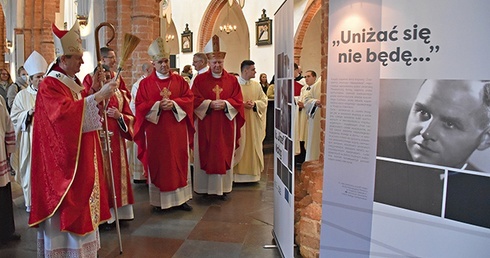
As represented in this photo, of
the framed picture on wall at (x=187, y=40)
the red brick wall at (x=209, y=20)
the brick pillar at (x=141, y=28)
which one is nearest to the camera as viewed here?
the brick pillar at (x=141, y=28)

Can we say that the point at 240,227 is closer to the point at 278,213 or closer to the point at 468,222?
the point at 278,213

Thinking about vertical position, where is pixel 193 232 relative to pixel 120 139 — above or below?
below

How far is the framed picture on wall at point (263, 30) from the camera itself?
46.3 feet

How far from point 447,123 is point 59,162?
2.52m

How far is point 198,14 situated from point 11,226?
14136 millimetres

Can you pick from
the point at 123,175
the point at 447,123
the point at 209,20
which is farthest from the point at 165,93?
the point at 209,20

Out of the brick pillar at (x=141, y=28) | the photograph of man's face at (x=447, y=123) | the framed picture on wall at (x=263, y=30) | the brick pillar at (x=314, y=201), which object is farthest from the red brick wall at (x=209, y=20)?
the photograph of man's face at (x=447, y=123)

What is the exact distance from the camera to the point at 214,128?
17.8 feet

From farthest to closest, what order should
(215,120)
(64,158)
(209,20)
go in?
(209,20)
(215,120)
(64,158)

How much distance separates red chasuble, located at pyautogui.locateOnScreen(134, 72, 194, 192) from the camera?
4.73 metres

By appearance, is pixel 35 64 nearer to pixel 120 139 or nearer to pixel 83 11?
pixel 120 139

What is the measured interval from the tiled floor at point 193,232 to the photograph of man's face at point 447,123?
78.0 inches

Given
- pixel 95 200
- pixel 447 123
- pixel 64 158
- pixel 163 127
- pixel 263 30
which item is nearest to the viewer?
pixel 447 123

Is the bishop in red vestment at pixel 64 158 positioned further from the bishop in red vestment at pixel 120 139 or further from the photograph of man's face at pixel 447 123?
the photograph of man's face at pixel 447 123
